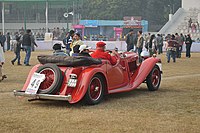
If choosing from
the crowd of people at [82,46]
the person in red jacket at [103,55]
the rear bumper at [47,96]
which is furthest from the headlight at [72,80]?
the person in red jacket at [103,55]

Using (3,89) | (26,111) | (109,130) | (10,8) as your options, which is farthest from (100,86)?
(10,8)

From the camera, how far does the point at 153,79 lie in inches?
467

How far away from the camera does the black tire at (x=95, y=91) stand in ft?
30.1

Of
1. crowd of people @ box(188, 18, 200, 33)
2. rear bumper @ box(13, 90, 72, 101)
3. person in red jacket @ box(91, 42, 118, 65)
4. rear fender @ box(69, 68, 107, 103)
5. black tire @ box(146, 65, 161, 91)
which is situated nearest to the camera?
rear bumper @ box(13, 90, 72, 101)

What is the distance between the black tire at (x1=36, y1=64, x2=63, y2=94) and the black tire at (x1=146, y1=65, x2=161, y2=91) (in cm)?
322

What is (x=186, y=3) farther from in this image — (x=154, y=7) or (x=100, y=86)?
(x=100, y=86)

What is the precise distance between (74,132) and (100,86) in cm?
283

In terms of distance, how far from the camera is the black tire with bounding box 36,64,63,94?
9008 millimetres

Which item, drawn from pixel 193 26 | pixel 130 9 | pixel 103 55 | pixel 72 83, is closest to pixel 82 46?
pixel 103 55

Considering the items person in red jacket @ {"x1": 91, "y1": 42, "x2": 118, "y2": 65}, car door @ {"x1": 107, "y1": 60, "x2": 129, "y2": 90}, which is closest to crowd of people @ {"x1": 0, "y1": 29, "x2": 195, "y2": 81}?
person in red jacket @ {"x1": 91, "y1": 42, "x2": 118, "y2": 65}

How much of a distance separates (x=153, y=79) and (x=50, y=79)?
3.58 meters

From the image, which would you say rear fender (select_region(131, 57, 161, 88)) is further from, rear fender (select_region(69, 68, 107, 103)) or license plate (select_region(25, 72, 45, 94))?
license plate (select_region(25, 72, 45, 94))

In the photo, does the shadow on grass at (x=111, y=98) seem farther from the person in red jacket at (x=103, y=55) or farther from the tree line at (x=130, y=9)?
the tree line at (x=130, y=9)

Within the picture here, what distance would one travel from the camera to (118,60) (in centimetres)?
1055
